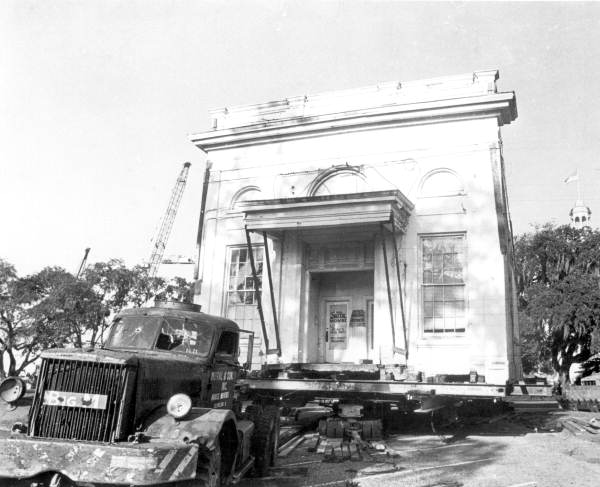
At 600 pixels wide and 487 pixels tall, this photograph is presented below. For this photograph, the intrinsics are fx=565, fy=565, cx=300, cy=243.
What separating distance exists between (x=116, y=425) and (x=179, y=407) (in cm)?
58

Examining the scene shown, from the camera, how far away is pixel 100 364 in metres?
5.40

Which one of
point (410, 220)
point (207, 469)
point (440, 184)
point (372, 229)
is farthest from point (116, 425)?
point (440, 184)

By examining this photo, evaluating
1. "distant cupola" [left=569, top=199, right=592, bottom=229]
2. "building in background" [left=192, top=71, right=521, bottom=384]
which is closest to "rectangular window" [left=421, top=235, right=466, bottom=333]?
"building in background" [left=192, top=71, right=521, bottom=384]

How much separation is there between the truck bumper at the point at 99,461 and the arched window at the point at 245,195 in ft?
42.6

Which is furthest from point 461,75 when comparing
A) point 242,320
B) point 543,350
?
point 543,350

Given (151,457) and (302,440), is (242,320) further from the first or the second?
(151,457)

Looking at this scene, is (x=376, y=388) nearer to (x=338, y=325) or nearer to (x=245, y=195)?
(x=338, y=325)

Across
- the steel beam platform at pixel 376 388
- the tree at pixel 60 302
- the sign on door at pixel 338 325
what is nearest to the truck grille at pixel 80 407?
the steel beam platform at pixel 376 388

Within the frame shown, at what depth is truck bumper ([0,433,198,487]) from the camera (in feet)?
15.5

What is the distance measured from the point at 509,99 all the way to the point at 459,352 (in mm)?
6700

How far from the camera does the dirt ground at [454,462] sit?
7495 millimetres

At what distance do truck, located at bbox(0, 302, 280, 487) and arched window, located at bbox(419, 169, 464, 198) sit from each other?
34.0ft

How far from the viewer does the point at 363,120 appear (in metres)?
16.3

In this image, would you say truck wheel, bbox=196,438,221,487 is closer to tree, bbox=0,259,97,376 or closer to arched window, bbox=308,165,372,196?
arched window, bbox=308,165,372,196
